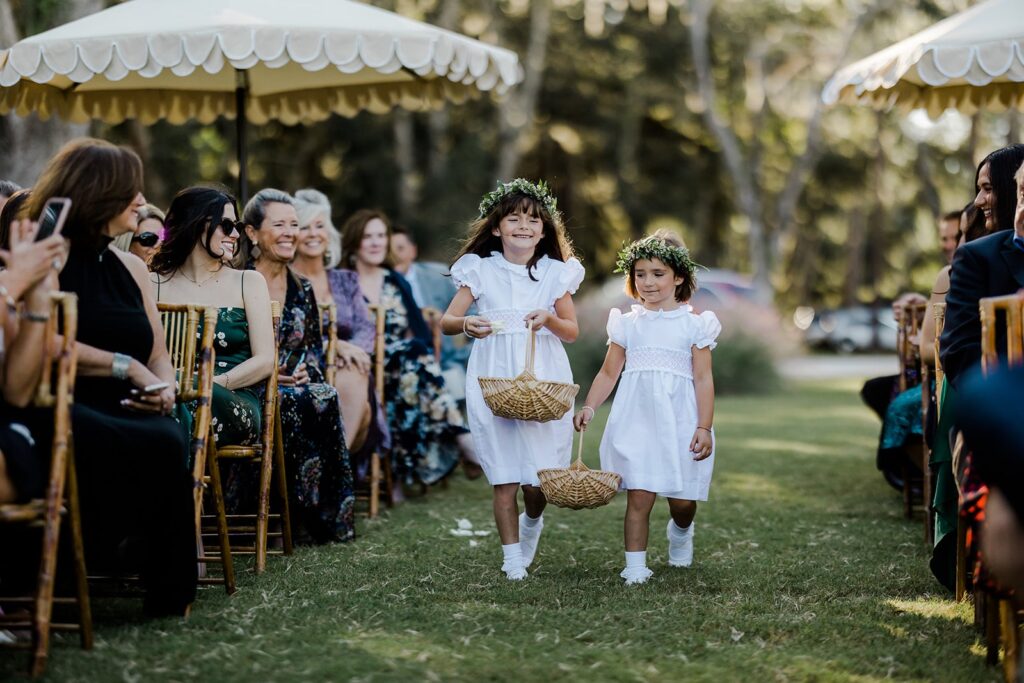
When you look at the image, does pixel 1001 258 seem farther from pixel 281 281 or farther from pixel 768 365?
pixel 768 365

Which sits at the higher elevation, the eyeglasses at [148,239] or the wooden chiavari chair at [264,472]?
the eyeglasses at [148,239]

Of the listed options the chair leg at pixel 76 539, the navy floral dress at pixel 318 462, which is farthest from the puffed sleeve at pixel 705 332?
the chair leg at pixel 76 539

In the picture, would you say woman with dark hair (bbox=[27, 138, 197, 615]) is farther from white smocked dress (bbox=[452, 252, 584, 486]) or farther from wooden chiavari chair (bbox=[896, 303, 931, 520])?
wooden chiavari chair (bbox=[896, 303, 931, 520])

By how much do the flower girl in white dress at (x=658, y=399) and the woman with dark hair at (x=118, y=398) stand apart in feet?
6.07

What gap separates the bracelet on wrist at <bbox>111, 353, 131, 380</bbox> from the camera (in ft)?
14.2

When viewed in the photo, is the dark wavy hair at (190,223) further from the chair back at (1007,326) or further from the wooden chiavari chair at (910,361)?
the wooden chiavari chair at (910,361)

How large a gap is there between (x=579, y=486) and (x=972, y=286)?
1761 mm

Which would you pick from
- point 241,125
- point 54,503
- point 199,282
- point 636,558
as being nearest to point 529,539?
point 636,558

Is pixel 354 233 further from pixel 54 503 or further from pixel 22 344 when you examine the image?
pixel 54 503

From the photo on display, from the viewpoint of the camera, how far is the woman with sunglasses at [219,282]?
5.78m

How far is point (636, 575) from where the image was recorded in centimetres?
536

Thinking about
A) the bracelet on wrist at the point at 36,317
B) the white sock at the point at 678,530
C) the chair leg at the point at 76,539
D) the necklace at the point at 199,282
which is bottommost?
the white sock at the point at 678,530

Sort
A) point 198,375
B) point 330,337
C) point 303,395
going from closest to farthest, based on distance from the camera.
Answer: point 198,375
point 303,395
point 330,337

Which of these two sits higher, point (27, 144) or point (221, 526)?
point (27, 144)
